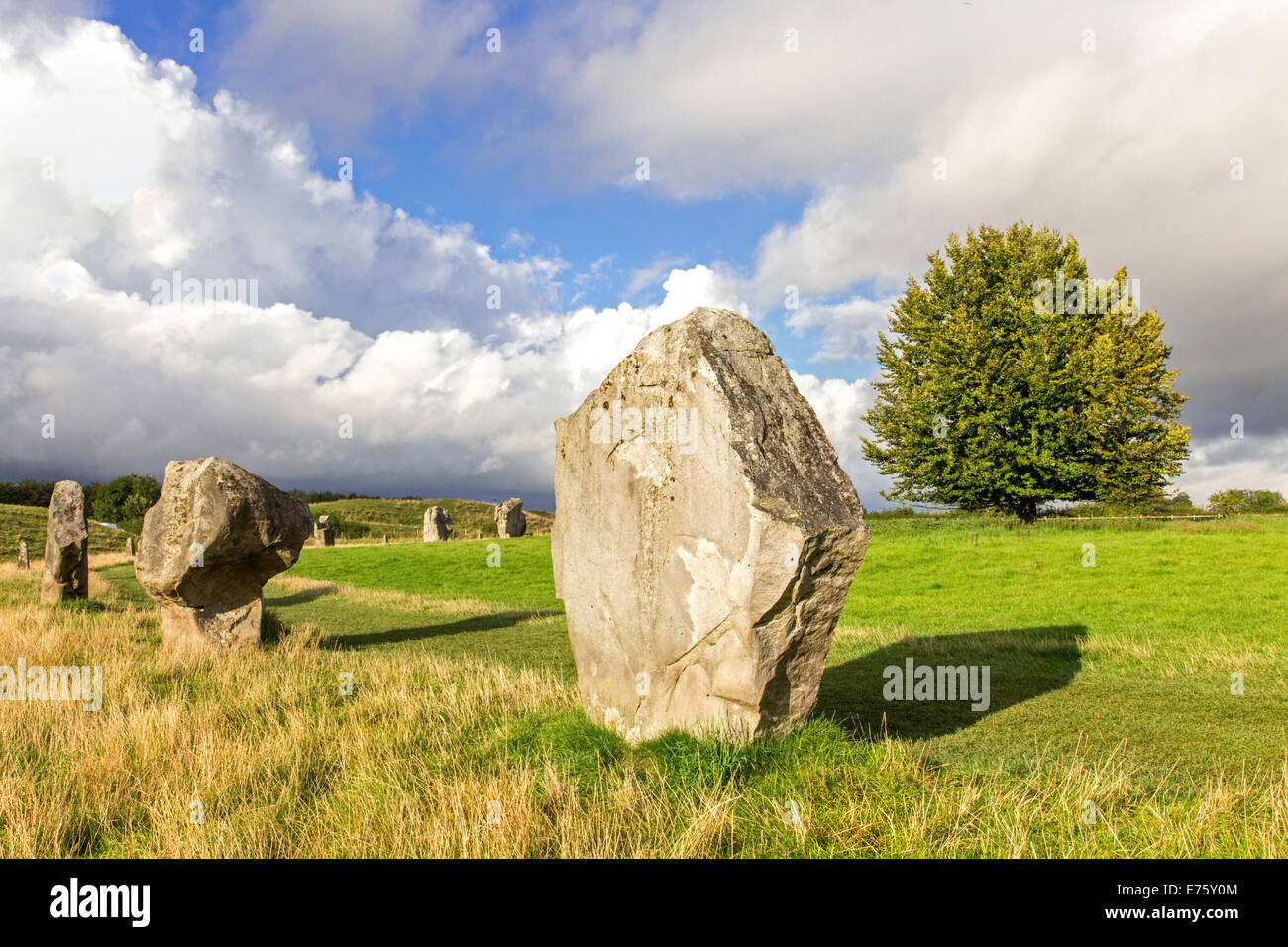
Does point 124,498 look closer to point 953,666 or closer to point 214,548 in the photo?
point 214,548

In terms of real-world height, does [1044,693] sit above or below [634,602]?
below

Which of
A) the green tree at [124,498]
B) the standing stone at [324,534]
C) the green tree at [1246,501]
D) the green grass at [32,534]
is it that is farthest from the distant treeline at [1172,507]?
the green tree at [124,498]

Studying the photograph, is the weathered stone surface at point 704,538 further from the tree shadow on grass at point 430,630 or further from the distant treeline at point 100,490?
the distant treeline at point 100,490

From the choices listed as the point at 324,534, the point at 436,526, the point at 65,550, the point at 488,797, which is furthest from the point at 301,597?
the point at 324,534

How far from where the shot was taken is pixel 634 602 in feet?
19.5

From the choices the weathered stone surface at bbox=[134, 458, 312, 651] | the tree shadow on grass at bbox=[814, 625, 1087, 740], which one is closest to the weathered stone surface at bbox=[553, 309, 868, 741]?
the tree shadow on grass at bbox=[814, 625, 1087, 740]

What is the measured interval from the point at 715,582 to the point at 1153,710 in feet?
16.9

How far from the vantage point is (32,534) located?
4928cm

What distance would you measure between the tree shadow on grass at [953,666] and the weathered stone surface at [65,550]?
54.6ft

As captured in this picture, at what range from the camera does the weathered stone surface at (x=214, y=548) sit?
10.8m

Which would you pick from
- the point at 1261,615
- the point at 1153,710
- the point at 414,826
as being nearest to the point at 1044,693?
the point at 1153,710

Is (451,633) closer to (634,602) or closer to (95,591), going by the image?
(634,602)

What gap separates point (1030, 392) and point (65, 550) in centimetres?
3084

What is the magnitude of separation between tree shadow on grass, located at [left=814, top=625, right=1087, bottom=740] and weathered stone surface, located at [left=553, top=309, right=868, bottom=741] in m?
1.43
